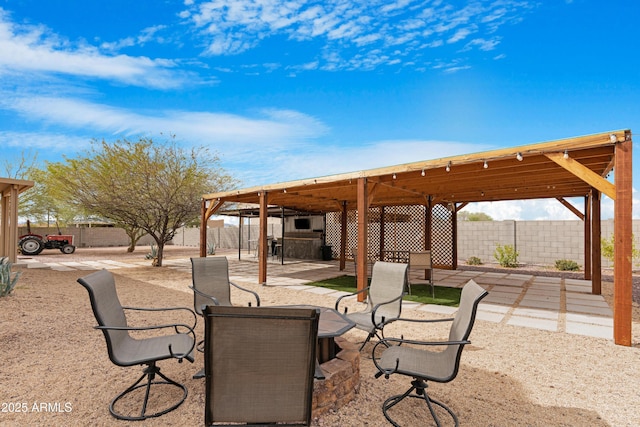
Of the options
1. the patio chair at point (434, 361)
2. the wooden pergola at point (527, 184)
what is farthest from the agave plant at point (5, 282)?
the patio chair at point (434, 361)

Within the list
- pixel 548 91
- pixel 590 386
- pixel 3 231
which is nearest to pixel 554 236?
pixel 548 91

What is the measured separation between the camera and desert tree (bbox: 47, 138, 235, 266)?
934cm

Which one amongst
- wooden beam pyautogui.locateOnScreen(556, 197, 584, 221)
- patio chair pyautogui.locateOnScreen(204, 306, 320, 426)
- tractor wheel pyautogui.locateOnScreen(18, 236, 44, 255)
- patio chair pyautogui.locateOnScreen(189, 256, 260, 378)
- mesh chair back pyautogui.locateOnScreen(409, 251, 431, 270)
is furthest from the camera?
tractor wheel pyautogui.locateOnScreen(18, 236, 44, 255)

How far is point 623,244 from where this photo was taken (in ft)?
11.4

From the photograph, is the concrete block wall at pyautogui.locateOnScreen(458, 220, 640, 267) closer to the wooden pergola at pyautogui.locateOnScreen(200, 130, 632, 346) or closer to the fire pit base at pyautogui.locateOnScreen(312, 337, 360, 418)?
the wooden pergola at pyautogui.locateOnScreen(200, 130, 632, 346)

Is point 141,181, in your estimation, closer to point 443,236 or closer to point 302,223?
point 302,223

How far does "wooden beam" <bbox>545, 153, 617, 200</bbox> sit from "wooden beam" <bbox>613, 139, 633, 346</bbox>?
0.07 m

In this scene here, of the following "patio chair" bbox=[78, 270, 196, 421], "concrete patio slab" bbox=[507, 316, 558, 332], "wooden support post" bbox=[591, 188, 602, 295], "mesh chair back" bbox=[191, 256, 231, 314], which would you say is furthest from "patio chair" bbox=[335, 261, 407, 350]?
"wooden support post" bbox=[591, 188, 602, 295]

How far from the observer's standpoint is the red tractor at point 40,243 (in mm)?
14404

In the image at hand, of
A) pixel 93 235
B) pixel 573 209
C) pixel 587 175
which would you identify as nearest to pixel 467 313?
pixel 587 175

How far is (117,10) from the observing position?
22.8 ft

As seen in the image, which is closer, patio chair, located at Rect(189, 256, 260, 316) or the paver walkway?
patio chair, located at Rect(189, 256, 260, 316)

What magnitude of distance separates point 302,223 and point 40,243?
11949mm

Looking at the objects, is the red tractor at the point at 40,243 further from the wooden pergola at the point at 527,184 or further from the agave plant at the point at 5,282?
the agave plant at the point at 5,282
